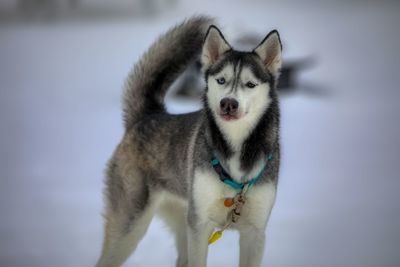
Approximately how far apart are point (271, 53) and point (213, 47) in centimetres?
30

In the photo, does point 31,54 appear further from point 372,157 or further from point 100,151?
point 372,157

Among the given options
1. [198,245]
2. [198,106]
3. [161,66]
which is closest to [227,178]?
[198,245]

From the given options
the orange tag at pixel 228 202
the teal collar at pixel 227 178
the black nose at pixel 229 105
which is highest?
the black nose at pixel 229 105

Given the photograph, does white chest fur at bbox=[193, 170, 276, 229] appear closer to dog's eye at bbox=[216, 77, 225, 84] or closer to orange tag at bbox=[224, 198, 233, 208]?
orange tag at bbox=[224, 198, 233, 208]

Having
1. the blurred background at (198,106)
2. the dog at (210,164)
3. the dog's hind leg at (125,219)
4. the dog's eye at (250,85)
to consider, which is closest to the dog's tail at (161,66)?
the dog at (210,164)

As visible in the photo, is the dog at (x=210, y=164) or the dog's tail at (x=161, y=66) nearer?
the dog at (x=210, y=164)

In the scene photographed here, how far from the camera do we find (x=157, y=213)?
4.25m

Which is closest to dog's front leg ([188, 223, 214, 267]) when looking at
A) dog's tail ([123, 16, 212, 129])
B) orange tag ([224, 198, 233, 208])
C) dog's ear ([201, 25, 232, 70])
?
orange tag ([224, 198, 233, 208])

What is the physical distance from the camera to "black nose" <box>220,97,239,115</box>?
3453 mm

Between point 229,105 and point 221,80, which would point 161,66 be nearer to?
point 221,80

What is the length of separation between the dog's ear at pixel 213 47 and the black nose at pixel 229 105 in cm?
38

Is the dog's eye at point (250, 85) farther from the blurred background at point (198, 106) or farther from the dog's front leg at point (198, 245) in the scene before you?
the blurred background at point (198, 106)

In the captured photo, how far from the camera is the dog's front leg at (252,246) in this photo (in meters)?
3.61

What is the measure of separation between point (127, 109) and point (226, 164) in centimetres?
105
